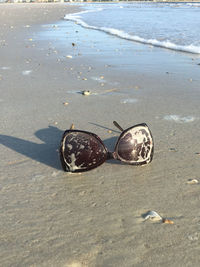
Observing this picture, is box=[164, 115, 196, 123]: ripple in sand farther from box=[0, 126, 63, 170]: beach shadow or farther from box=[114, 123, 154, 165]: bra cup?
box=[0, 126, 63, 170]: beach shadow

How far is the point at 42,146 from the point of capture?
2.57m

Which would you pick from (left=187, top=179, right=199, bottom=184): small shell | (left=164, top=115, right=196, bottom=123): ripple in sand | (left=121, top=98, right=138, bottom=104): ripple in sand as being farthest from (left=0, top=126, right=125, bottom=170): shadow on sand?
(left=121, top=98, right=138, bottom=104): ripple in sand

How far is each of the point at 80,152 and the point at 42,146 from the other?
0.58 m

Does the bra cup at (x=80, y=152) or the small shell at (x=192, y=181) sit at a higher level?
the bra cup at (x=80, y=152)

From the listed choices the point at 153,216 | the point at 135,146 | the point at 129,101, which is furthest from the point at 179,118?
the point at 153,216

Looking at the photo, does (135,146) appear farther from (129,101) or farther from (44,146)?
(129,101)

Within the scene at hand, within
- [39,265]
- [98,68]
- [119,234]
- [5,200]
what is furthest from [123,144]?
[98,68]

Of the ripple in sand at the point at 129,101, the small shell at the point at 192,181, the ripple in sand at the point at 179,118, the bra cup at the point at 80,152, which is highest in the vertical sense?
the bra cup at the point at 80,152

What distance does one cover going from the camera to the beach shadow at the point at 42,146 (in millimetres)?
2363

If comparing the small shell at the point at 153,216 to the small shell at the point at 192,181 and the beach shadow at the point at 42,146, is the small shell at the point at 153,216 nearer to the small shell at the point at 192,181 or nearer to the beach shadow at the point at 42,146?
the small shell at the point at 192,181

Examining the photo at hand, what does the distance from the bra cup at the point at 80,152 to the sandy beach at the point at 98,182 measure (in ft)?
0.25

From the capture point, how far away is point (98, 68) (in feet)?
18.1

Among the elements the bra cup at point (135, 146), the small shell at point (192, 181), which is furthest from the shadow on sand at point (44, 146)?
the small shell at point (192, 181)

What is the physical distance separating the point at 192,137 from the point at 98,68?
125 inches
